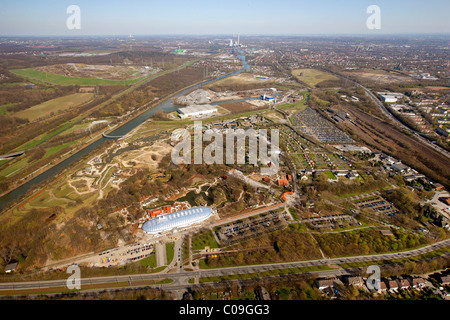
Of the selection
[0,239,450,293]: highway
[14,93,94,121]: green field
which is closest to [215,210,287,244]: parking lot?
[0,239,450,293]: highway

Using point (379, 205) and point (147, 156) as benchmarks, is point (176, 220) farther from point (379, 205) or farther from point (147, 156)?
point (379, 205)

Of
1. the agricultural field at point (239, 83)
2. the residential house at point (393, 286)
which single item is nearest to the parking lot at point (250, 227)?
the residential house at point (393, 286)

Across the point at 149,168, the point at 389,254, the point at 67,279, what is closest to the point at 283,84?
the point at 149,168

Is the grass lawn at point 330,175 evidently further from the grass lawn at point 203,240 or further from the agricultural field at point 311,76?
the agricultural field at point 311,76

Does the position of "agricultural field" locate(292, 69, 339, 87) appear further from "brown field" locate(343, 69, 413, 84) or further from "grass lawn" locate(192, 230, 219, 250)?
"grass lawn" locate(192, 230, 219, 250)

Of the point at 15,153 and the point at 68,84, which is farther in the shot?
the point at 68,84
